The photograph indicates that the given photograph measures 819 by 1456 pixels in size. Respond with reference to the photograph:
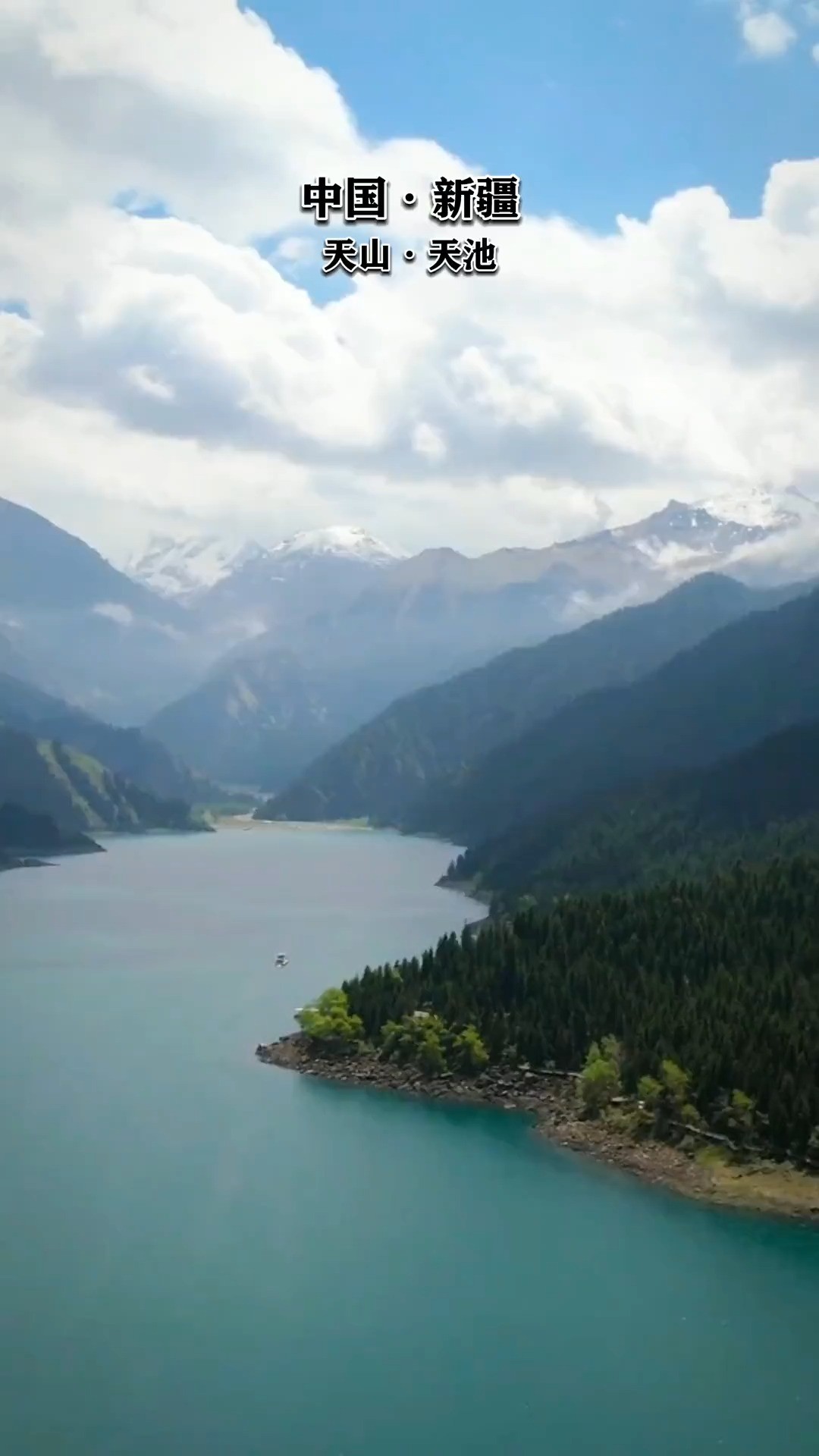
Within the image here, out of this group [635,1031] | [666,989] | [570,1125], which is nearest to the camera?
[570,1125]

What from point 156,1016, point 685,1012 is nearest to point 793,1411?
point 685,1012

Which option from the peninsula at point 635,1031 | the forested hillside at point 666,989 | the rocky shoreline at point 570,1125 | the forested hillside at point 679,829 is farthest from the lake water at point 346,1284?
the forested hillside at point 679,829

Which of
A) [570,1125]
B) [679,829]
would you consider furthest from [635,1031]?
[679,829]

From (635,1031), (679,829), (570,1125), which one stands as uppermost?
(679,829)

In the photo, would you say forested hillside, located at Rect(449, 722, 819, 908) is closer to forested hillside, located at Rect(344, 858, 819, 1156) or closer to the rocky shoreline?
forested hillside, located at Rect(344, 858, 819, 1156)

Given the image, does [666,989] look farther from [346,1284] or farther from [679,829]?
[679,829]

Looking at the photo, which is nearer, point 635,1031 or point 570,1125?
point 570,1125

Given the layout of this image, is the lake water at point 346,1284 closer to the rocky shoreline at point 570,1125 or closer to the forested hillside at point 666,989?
the rocky shoreline at point 570,1125
